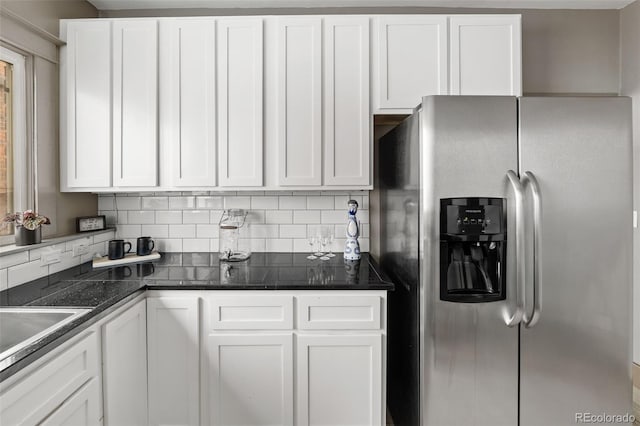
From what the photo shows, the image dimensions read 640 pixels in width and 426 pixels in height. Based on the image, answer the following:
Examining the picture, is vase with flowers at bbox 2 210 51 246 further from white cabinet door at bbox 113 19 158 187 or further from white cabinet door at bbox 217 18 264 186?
white cabinet door at bbox 217 18 264 186

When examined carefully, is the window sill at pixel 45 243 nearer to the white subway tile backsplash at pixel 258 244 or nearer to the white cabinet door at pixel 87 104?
the white cabinet door at pixel 87 104

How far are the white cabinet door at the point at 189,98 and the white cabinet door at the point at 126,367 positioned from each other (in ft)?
2.71

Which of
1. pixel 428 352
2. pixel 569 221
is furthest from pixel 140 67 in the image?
pixel 569 221

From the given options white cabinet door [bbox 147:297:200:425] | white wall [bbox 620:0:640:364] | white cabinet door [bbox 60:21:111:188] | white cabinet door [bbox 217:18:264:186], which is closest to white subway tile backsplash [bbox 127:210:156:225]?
white cabinet door [bbox 60:21:111:188]

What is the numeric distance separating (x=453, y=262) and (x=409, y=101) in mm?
1033

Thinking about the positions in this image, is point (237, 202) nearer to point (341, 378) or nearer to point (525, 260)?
point (341, 378)

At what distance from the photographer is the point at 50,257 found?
74.4 inches

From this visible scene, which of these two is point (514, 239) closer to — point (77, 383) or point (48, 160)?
point (77, 383)

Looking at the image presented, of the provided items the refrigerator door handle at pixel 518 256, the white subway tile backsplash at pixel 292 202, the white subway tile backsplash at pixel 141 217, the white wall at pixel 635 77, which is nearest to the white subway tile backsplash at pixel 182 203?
the white subway tile backsplash at pixel 141 217

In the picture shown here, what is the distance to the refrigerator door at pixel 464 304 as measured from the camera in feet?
4.86

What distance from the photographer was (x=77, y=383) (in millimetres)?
1259

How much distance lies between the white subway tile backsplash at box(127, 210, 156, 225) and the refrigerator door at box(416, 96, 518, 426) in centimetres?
187

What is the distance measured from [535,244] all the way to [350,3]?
6.36ft

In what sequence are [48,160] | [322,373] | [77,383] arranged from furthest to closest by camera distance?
[48,160]
[322,373]
[77,383]
